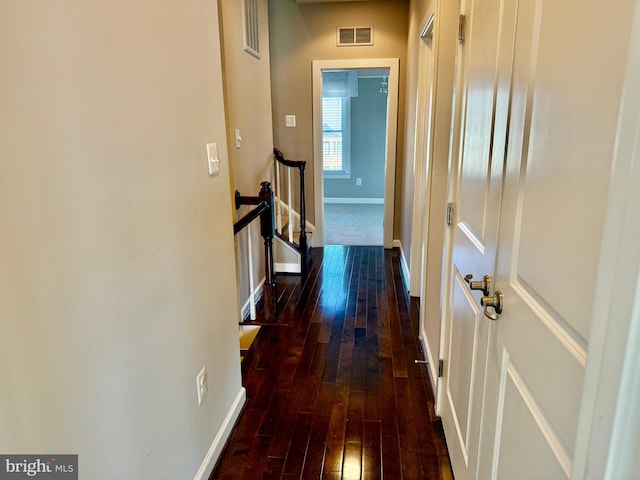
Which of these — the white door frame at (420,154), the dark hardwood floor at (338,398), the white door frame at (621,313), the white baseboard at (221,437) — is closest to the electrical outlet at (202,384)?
the white baseboard at (221,437)

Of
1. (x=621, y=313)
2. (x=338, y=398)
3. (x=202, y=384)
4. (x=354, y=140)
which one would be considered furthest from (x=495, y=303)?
(x=354, y=140)

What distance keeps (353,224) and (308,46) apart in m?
2.81

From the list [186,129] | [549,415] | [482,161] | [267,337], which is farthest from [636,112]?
[267,337]

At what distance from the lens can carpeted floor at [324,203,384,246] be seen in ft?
18.5

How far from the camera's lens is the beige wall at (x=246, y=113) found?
2.95m

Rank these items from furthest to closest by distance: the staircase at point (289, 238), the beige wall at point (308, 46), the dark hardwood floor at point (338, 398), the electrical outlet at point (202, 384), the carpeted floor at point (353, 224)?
the carpeted floor at point (353, 224) → the beige wall at point (308, 46) → the staircase at point (289, 238) → the dark hardwood floor at point (338, 398) → the electrical outlet at point (202, 384)

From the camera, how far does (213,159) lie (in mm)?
1744

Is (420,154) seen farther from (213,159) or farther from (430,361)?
(213,159)

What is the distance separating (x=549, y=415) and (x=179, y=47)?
4.95 feet

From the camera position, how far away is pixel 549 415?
2.66ft

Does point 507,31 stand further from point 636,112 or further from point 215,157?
point 215,157

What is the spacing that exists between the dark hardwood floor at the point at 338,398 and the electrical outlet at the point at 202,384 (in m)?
0.36

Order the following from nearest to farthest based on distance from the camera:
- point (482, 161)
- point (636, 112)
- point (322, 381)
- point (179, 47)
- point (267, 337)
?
point (636, 112) < point (482, 161) < point (179, 47) < point (322, 381) < point (267, 337)

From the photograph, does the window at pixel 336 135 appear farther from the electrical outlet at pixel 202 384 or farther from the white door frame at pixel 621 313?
the white door frame at pixel 621 313
